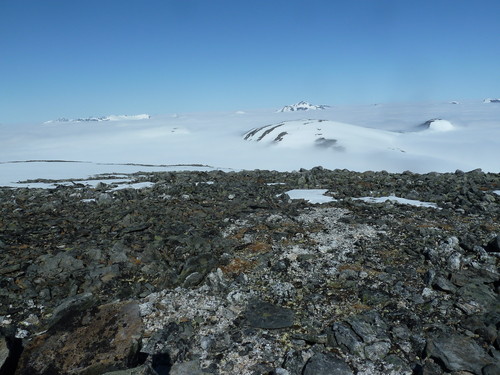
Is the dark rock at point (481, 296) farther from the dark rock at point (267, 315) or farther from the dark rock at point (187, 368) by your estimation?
the dark rock at point (187, 368)

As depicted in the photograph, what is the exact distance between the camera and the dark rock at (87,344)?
170 inches

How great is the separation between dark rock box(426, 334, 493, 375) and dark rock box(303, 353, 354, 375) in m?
1.10

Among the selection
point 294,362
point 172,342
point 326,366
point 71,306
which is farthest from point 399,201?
point 71,306

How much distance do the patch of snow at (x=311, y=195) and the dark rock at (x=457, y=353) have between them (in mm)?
6918

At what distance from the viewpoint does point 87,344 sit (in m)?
4.67

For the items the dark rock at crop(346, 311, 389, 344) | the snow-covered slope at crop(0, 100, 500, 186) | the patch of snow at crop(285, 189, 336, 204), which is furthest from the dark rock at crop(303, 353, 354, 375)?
the snow-covered slope at crop(0, 100, 500, 186)

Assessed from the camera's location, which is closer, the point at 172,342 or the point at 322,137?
the point at 172,342

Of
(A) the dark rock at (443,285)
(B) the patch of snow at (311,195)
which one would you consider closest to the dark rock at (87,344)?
(A) the dark rock at (443,285)

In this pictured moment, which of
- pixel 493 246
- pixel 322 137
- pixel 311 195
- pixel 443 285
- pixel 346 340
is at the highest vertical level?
pixel 322 137

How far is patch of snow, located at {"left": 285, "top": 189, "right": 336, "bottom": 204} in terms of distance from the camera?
1161 cm

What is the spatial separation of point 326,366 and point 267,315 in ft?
3.91

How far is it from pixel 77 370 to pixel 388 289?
4.73 metres

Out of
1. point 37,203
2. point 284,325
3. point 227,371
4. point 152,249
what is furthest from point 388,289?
point 37,203

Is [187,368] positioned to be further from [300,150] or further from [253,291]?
[300,150]
